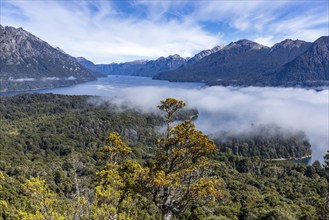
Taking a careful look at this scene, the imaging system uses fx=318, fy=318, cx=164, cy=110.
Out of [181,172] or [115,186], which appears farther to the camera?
[115,186]

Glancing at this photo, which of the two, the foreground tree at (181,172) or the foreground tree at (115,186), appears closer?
the foreground tree at (115,186)

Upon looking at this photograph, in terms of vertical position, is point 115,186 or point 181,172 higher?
point 181,172

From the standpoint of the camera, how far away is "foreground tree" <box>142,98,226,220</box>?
55.7 ft

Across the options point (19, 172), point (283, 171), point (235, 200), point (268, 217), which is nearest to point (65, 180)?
point (19, 172)

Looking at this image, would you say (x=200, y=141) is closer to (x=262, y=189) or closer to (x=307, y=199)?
(x=307, y=199)

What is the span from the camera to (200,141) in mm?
17078

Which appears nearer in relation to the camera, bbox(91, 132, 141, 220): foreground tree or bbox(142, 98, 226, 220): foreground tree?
bbox(91, 132, 141, 220): foreground tree

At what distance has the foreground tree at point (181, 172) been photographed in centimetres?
1697

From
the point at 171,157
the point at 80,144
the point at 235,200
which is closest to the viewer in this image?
the point at 171,157

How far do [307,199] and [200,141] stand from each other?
97.6 metres

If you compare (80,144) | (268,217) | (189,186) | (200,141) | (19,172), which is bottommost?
(80,144)

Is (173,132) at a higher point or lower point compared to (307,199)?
higher

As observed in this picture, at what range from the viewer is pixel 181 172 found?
57.3ft

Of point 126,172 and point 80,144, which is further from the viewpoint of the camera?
point 80,144
